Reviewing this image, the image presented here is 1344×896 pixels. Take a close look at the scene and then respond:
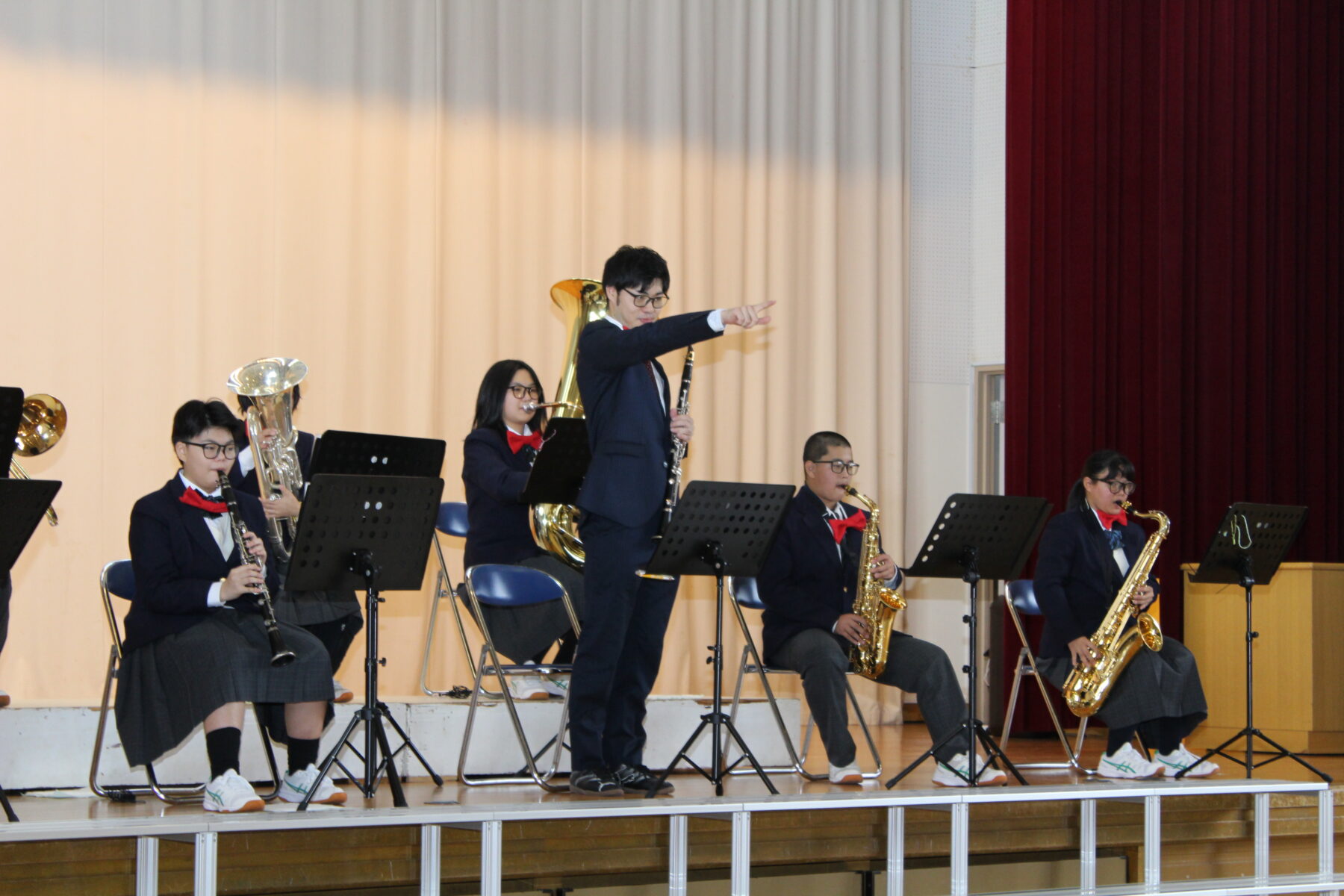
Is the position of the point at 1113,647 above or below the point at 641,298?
below

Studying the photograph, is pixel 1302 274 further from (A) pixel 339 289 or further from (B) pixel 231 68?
(B) pixel 231 68

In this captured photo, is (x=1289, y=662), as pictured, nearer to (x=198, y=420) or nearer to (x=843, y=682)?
(x=843, y=682)

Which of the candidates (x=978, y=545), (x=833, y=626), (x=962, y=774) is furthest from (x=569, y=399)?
(x=962, y=774)

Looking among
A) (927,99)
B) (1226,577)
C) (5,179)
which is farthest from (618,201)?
(1226,577)

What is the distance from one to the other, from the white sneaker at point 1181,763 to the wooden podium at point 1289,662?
3.75 ft

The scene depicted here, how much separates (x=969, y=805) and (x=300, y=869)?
197 centimetres

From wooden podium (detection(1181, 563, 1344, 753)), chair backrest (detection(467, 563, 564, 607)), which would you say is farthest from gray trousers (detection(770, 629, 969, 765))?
wooden podium (detection(1181, 563, 1344, 753))

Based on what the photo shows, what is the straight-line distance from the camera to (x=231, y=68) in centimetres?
675

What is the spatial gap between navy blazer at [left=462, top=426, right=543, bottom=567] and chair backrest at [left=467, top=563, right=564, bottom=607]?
388mm

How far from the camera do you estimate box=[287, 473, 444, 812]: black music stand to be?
12.7ft

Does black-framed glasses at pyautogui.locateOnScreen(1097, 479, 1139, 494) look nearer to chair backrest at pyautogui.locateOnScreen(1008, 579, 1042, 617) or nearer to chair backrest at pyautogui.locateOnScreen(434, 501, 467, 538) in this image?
chair backrest at pyautogui.locateOnScreen(1008, 579, 1042, 617)

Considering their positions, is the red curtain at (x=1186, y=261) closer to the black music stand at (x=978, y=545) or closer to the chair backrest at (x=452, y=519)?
the black music stand at (x=978, y=545)

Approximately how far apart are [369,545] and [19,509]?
83cm

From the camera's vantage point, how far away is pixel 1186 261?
25.4 feet
